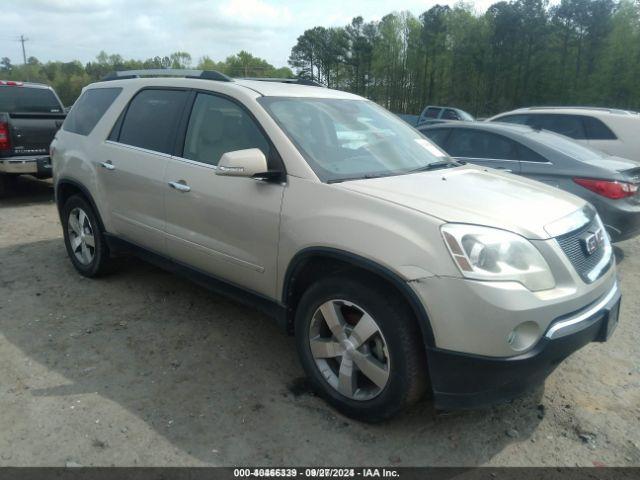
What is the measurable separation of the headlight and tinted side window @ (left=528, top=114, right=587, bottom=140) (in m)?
6.44

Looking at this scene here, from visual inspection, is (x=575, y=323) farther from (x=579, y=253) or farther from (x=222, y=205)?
(x=222, y=205)

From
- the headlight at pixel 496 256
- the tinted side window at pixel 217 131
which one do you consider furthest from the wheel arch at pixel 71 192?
the headlight at pixel 496 256

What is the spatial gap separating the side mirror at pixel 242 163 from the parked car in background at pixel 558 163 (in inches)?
151

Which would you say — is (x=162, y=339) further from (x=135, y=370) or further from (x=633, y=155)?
(x=633, y=155)

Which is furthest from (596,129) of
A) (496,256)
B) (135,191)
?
(135,191)

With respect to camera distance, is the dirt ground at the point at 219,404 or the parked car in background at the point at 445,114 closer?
the dirt ground at the point at 219,404

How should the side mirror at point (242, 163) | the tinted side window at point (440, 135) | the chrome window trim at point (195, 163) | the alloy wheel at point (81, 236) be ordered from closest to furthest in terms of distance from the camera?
the side mirror at point (242, 163), the chrome window trim at point (195, 163), the alloy wheel at point (81, 236), the tinted side window at point (440, 135)

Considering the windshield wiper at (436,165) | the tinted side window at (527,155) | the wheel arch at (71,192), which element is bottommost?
the wheel arch at (71,192)

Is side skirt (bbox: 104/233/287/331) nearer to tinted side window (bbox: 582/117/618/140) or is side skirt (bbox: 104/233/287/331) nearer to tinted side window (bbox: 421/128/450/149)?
tinted side window (bbox: 421/128/450/149)

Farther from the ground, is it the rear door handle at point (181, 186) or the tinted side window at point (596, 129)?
the tinted side window at point (596, 129)

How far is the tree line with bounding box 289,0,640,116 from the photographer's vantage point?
132ft

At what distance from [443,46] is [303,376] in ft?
189

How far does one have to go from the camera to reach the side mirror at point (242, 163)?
9.78ft

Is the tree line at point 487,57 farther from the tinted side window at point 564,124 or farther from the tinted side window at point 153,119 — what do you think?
the tinted side window at point 153,119
